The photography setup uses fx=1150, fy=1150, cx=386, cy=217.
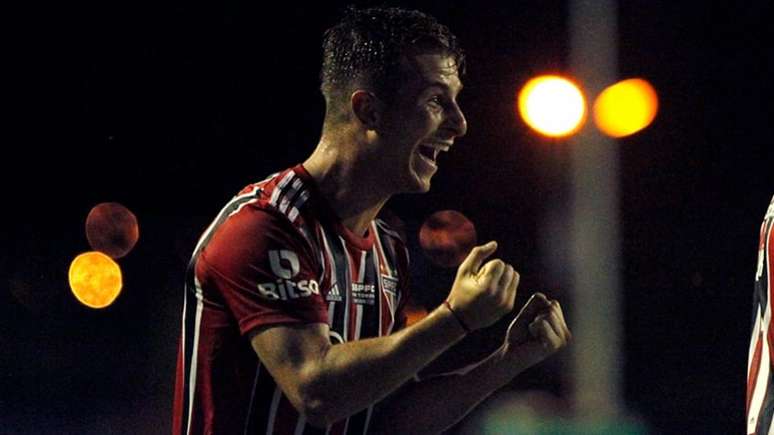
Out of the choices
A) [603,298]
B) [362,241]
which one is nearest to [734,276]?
[603,298]

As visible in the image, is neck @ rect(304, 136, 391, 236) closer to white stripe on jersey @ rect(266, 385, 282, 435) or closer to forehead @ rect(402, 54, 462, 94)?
forehead @ rect(402, 54, 462, 94)

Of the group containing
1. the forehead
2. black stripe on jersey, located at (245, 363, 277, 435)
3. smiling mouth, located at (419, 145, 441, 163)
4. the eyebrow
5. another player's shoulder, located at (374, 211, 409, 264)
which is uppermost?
the forehead

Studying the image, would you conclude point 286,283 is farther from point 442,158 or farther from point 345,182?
point 442,158

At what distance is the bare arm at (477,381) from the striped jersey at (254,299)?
0.23 metres

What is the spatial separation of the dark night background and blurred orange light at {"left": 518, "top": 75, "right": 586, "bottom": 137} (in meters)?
0.11

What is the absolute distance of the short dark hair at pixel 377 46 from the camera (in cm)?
264

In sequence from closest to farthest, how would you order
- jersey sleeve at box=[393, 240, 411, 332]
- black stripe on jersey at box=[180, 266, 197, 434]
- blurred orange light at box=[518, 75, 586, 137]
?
black stripe on jersey at box=[180, 266, 197, 434]
jersey sleeve at box=[393, 240, 411, 332]
blurred orange light at box=[518, 75, 586, 137]

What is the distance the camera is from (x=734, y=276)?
9219mm

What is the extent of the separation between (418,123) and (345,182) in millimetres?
215

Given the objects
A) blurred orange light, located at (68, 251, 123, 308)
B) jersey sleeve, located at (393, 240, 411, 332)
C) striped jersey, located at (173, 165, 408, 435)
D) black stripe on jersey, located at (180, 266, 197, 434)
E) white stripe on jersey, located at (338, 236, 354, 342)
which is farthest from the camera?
blurred orange light, located at (68, 251, 123, 308)

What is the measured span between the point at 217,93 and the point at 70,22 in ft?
4.50

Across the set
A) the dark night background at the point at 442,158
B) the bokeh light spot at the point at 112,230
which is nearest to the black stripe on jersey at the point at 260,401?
the dark night background at the point at 442,158

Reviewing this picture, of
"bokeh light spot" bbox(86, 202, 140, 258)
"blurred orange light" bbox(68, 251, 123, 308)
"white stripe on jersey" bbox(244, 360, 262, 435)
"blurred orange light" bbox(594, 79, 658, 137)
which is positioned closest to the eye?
"white stripe on jersey" bbox(244, 360, 262, 435)

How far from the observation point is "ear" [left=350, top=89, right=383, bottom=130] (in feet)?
8.61
